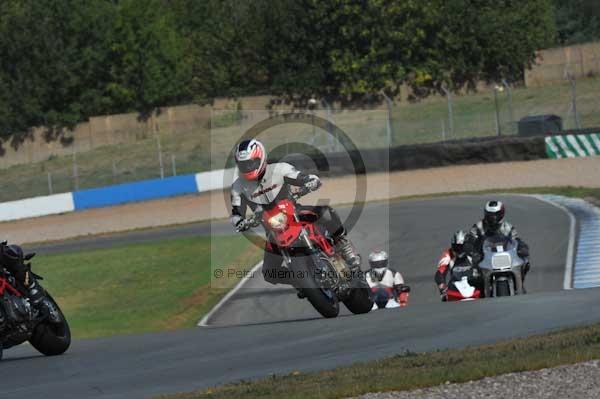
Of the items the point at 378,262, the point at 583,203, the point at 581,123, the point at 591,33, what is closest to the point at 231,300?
the point at 378,262

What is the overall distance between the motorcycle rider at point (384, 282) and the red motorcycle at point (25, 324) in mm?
6633

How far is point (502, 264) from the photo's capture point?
14664 mm

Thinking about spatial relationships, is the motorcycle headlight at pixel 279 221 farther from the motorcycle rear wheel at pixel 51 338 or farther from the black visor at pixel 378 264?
the black visor at pixel 378 264

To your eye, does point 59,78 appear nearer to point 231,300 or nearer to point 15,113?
point 15,113

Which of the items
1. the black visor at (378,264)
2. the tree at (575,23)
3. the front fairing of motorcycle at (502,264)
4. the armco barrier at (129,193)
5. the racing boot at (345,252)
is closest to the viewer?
the racing boot at (345,252)

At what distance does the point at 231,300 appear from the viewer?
21922 millimetres

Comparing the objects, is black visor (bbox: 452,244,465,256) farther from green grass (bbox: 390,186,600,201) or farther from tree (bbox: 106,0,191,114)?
tree (bbox: 106,0,191,114)

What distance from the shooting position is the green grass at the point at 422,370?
8148 mm

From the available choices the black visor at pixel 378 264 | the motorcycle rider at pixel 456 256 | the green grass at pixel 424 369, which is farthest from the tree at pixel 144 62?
the green grass at pixel 424 369

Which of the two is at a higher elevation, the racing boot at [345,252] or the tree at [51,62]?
the tree at [51,62]

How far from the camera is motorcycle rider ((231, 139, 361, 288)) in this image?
39.7ft

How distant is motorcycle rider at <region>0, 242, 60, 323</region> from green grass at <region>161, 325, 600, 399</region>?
3251mm

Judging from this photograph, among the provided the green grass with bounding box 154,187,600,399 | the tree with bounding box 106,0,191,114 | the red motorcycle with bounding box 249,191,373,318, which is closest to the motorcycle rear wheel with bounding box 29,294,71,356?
the red motorcycle with bounding box 249,191,373,318

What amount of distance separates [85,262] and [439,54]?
3543 cm
